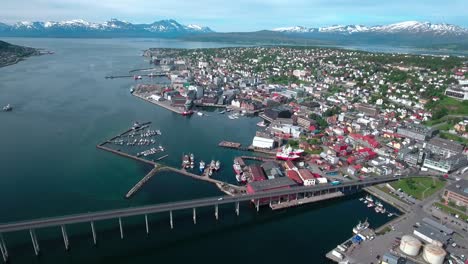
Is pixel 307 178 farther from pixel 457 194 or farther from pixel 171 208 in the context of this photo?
pixel 171 208

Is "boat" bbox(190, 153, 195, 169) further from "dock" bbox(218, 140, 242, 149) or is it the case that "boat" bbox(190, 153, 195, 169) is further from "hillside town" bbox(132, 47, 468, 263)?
"dock" bbox(218, 140, 242, 149)

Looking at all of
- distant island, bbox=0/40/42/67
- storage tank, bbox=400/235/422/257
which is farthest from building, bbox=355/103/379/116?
distant island, bbox=0/40/42/67

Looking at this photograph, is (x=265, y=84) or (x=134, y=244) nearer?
(x=134, y=244)

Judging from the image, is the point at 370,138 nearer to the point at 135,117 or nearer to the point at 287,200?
the point at 287,200

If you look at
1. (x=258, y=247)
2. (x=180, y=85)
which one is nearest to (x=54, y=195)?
(x=258, y=247)

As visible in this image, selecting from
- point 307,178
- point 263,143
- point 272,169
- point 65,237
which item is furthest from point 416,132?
point 65,237
